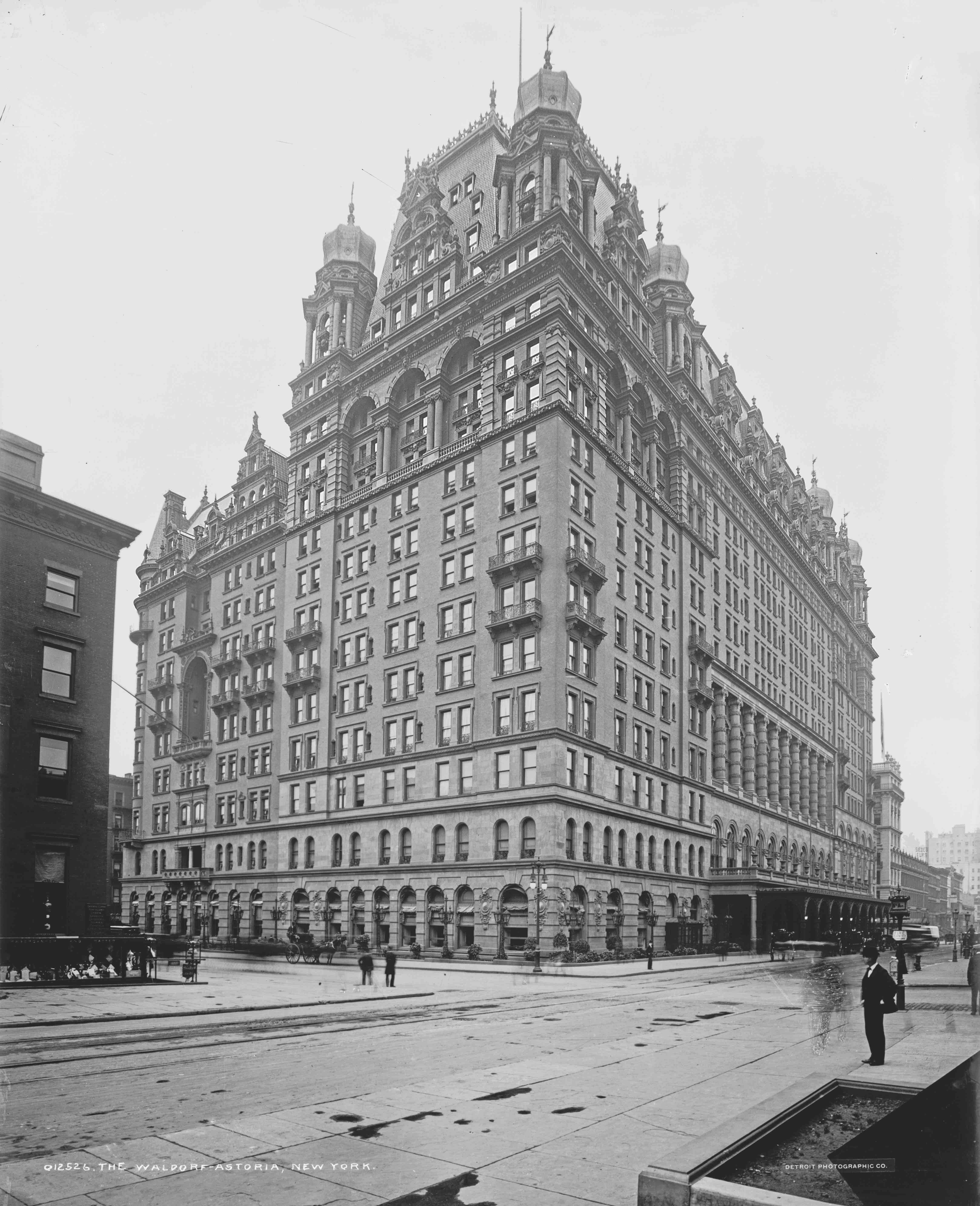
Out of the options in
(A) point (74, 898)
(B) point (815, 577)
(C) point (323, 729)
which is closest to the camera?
(A) point (74, 898)

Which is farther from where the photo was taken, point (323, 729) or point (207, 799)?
point (207, 799)

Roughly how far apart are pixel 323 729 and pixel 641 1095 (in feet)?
193

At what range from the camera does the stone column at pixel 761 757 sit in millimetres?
91312

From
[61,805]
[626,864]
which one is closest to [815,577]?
[626,864]

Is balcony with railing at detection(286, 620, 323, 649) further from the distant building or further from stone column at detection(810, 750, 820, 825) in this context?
stone column at detection(810, 750, 820, 825)

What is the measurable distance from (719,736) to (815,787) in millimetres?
36422

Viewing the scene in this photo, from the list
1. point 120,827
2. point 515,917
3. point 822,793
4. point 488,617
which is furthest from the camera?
point 822,793

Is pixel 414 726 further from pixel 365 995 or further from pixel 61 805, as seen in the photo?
pixel 365 995

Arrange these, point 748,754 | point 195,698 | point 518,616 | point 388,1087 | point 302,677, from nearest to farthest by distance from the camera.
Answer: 1. point 388,1087
2. point 518,616
3. point 302,677
4. point 748,754
5. point 195,698

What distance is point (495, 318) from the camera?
63.9 metres

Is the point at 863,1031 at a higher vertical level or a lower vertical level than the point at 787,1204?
lower

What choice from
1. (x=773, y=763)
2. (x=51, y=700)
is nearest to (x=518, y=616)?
(x=51, y=700)

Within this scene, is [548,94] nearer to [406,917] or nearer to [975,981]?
[406,917]

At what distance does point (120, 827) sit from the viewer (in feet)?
350
